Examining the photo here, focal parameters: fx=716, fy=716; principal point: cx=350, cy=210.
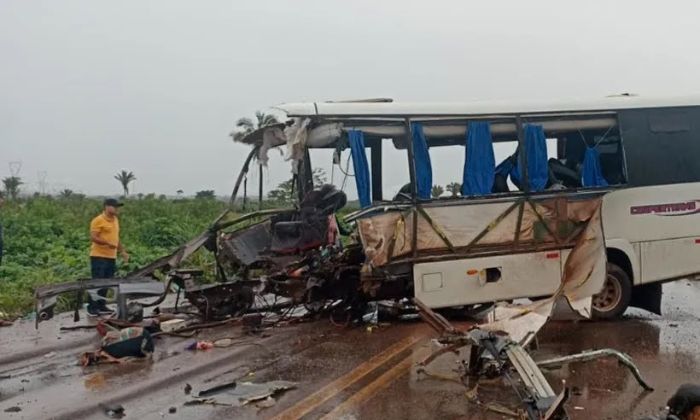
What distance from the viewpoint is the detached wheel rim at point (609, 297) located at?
950cm

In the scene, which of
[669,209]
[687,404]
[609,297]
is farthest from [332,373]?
[669,209]

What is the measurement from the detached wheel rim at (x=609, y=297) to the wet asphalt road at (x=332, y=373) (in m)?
0.32

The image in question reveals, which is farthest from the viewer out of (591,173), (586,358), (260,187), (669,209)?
(260,187)

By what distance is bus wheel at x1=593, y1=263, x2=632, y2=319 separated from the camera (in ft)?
31.0

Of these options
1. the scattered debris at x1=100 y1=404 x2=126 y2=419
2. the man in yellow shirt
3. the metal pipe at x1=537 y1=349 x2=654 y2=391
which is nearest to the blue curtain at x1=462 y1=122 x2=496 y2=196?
the metal pipe at x1=537 y1=349 x2=654 y2=391

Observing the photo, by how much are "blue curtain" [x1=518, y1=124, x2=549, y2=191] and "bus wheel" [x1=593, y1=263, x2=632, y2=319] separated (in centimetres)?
152

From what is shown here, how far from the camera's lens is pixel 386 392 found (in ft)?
20.0

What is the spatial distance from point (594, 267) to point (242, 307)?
4670mm

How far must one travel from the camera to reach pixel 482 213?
900 centimetres

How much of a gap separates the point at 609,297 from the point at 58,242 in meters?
15.5

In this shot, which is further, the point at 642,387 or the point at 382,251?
the point at 382,251

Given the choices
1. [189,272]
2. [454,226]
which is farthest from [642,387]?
[189,272]

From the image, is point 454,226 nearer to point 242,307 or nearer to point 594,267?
point 594,267

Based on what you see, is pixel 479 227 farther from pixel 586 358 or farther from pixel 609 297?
pixel 586 358
